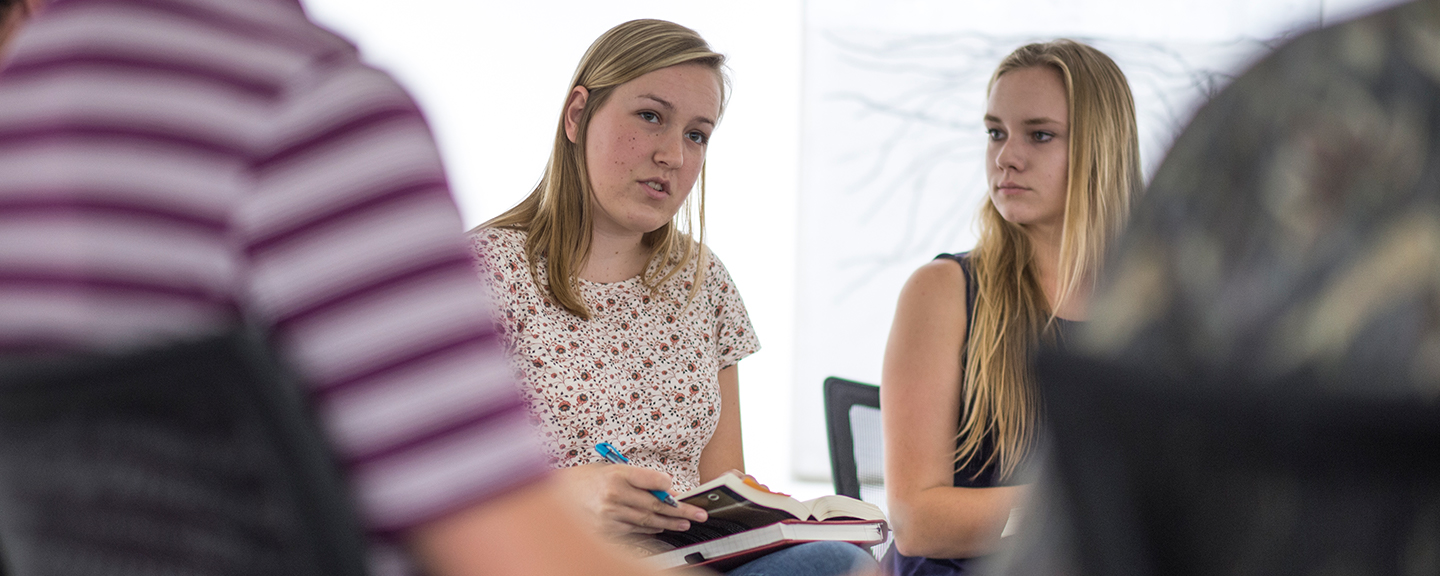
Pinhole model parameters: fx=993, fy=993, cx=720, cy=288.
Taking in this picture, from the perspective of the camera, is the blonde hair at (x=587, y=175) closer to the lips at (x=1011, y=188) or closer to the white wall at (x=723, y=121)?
the lips at (x=1011, y=188)

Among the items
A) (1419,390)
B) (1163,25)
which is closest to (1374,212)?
(1419,390)

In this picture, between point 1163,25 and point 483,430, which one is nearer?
point 483,430

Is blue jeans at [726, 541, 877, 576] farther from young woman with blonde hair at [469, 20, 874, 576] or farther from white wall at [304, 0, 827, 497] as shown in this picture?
white wall at [304, 0, 827, 497]

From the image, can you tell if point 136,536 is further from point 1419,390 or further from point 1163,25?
point 1163,25

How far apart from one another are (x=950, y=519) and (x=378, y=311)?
1.32 meters

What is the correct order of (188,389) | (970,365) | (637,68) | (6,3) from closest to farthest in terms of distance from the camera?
(188,389) < (6,3) < (970,365) < (637,68)

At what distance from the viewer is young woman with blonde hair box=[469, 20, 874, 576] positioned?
1679 mm

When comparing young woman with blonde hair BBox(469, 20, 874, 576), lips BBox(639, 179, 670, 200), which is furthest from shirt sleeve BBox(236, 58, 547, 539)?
lips BBox(639, 179, 670, 200)

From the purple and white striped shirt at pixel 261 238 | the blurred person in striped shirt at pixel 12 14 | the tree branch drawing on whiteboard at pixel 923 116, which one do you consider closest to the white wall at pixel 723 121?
the tree branch drawing on whiteboard at pixel 923 116

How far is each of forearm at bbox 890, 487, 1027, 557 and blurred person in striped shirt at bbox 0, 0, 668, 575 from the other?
48.6 inches

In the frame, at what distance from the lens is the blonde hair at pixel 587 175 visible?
1829mm

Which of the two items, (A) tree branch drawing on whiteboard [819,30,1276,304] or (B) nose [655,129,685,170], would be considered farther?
(A) tree branch drawing on whiteboard [819,30,1276,304]

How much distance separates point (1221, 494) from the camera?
255 mm

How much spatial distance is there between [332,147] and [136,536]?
17 cm
